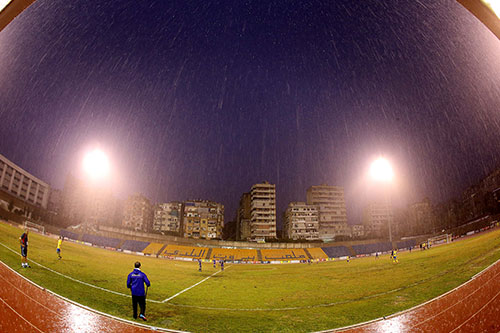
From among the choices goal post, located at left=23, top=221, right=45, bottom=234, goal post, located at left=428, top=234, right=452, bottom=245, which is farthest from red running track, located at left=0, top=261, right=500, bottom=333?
goal post, located at left=428, top=234, right=452, bottom=245

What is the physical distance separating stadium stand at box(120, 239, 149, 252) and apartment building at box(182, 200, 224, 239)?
1.96 metres

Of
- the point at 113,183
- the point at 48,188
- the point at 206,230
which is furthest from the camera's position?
the point at 206,230

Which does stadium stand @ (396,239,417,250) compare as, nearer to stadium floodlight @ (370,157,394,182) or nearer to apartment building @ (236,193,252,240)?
stadium floodlight @ (370,157,394,182)

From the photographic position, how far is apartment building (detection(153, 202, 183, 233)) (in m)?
5.87

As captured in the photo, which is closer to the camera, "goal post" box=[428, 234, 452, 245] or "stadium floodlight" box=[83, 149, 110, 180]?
"stadium floodlight" box=[83, 149, 110, 180]

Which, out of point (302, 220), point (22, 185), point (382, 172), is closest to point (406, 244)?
point (382, 172)

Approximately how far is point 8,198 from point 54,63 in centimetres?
256

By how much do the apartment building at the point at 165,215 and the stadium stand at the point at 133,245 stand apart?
581 millimetres

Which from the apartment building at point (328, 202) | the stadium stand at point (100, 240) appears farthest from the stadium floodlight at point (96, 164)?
the apartment building at point (328, 202)

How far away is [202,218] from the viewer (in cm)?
798

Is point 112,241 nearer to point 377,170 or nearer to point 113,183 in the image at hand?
point 113,183

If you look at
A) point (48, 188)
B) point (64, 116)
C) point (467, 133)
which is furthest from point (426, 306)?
point (64, 116)

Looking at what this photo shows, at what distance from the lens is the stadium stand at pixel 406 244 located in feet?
18.9

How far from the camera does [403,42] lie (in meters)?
4.46
